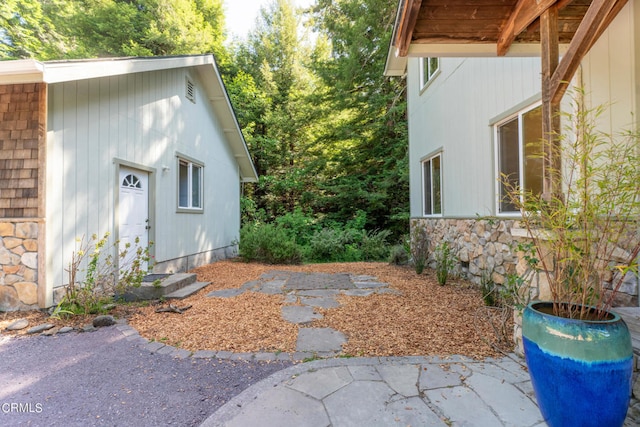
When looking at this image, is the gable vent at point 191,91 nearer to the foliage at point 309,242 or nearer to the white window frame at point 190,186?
the white window frame at point 190,186

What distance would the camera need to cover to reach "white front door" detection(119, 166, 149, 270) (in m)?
5.07

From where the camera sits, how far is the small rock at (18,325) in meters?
3.32

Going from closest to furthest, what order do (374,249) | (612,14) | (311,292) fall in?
1. (612,14)
2. (311,292)
3. (374,249)

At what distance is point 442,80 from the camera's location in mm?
6113

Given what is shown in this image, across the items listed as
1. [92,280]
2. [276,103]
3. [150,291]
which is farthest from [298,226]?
[92,280]

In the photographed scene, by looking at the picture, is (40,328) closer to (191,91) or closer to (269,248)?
(269,248)

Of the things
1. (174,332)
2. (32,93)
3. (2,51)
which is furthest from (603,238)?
(2,51)

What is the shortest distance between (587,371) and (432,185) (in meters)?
5.71

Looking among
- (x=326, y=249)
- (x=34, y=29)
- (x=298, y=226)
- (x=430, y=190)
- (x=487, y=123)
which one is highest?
(x=34, y=29)

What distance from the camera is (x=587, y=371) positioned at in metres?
1.52

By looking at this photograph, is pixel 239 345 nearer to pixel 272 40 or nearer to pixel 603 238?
pixel 603 238

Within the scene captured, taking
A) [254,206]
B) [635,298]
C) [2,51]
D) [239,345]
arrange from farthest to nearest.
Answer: [254,206]
[2,51]
[239,345]
[635,298]

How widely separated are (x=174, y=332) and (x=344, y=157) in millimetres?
10671

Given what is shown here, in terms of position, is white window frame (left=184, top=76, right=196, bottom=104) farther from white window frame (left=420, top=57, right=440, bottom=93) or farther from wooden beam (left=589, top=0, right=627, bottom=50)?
wooden beam (left=589, top=0, right=627, bottom=50)
